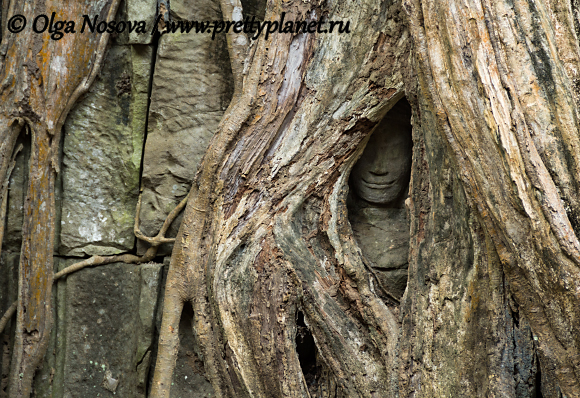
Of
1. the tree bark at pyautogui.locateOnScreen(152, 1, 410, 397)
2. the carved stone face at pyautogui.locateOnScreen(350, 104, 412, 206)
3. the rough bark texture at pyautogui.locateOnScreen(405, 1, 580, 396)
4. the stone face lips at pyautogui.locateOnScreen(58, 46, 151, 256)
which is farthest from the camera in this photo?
the stone face lips at pyautogui.locateOnScreen(58, 46, 151, 256)

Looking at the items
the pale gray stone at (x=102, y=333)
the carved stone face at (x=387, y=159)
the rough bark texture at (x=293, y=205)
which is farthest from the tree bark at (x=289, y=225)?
the pale gray stone at (x=102, y=333)

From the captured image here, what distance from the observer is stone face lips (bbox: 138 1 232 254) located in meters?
1.62

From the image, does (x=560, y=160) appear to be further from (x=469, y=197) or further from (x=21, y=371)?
(x=21, y=371)

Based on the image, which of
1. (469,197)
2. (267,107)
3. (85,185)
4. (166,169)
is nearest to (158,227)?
(166,169)

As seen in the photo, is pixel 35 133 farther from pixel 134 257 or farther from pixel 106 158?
pixel 134 257

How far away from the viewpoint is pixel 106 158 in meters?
1.68

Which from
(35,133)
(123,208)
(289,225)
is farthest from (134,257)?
(289,225)

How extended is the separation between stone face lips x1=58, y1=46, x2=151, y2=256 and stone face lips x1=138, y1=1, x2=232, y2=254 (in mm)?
85

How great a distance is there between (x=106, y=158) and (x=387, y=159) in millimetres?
977

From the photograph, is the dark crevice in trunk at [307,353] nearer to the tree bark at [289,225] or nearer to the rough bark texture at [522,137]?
the tree bark at [289,225]

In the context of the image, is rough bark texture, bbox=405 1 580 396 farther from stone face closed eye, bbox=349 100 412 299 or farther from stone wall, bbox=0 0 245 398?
stone wall, bbox=0 0 245 398

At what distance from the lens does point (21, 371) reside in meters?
1.54

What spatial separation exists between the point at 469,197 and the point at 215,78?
970 millimetres

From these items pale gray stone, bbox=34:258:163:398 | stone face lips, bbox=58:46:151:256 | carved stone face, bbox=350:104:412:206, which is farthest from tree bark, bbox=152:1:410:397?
stone face lips, bbox=58:46:151:256
